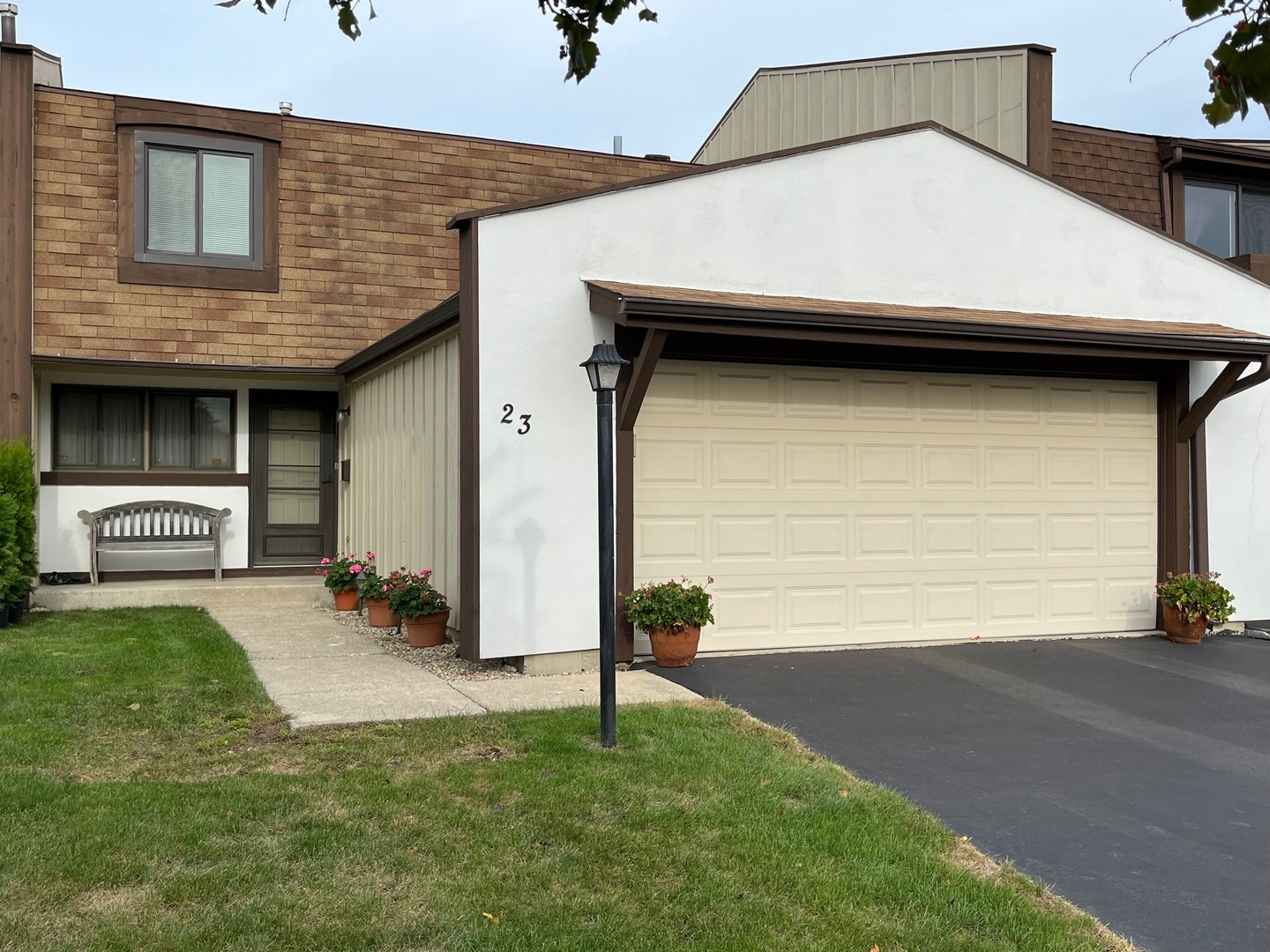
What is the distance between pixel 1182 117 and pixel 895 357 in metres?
5.88

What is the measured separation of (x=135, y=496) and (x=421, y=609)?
5.23 m

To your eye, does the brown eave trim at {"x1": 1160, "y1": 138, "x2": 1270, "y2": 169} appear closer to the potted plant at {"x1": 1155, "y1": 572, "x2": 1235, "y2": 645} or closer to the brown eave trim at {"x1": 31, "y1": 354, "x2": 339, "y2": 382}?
the potted plant at {"x1": 1155, "y1": 572, "x2": 1235, "y2": 645}

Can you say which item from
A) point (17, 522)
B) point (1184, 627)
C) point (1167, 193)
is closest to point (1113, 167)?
point (1167, 193)

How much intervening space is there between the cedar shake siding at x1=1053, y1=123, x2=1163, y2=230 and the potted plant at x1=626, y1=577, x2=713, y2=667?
311 inches

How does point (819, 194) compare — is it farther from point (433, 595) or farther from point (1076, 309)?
point (433, 595)

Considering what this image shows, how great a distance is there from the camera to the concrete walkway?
6285 mm

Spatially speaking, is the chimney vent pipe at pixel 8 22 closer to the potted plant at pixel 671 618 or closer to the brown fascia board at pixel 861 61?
the potted plant at pixel 671 618

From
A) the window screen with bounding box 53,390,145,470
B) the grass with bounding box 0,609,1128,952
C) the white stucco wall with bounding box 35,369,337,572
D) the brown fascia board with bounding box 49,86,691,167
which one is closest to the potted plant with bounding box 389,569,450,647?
the grass with bounding box 0,609,1128,952

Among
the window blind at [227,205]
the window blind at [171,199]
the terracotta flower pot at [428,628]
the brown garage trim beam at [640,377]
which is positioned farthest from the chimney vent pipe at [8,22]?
the brown garage trim beam at [640,377]

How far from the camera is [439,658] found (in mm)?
8203

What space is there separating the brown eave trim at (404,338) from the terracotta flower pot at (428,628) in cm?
226

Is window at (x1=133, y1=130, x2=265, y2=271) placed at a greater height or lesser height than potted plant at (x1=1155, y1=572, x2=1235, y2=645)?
greater

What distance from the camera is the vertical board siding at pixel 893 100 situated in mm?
12344

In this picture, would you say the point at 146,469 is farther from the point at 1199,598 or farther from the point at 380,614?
Result: the point at 1199,598
